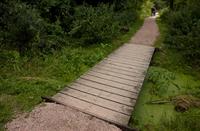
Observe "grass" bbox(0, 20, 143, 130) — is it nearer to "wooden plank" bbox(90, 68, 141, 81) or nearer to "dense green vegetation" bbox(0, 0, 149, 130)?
"dense green vegetation" bbox(0, 0, 149, 130)

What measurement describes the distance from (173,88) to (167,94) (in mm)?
525

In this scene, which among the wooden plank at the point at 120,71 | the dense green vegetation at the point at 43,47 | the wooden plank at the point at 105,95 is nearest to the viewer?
the wooden plank at the point at 105,95

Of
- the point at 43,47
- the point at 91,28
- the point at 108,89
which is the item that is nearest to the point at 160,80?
the point at 108,89

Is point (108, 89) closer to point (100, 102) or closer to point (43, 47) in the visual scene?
Result: point (100, 102)

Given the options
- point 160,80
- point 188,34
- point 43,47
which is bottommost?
point 160,80

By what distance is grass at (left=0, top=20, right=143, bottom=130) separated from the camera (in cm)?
457

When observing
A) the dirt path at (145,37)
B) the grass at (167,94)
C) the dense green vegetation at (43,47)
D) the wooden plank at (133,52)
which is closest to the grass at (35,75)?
the dense green vegetation at (43,47)

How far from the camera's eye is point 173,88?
21.0 ft

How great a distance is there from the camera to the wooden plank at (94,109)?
13.5 ft

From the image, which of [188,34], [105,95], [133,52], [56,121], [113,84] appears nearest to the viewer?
[56,121]

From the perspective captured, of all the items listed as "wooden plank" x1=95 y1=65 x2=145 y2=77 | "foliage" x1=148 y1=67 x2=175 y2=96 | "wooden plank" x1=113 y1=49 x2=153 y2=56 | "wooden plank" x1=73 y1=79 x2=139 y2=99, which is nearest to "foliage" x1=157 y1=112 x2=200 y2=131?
"wooden plank" x1=73 y1=79 x2=139 y2=99

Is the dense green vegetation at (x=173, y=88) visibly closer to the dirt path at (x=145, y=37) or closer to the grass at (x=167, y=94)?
the grass at (x=167, y=94)

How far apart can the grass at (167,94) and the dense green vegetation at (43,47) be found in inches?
77.0

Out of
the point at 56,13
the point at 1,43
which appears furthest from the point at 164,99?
the point at 56,13
